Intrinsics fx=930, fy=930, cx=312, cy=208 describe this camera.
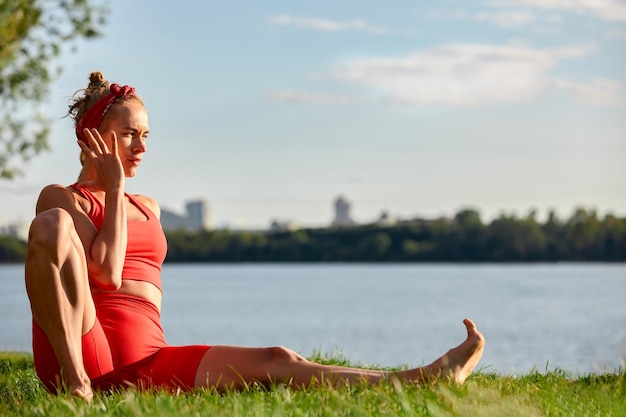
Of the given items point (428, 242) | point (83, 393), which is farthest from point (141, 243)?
point (428, 242)

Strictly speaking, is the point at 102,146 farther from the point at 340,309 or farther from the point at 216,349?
the point at 340,309

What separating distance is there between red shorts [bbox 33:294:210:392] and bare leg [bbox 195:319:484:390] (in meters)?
0.10

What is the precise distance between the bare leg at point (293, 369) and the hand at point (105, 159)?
0.94 meters

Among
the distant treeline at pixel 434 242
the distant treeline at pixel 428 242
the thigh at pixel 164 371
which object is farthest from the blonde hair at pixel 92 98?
the distant treeline at pixel 434 242

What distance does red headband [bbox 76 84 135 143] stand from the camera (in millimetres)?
4773

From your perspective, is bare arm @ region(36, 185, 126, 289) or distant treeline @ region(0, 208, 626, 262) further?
distant treeline @ region(0, 208, 626, 262)

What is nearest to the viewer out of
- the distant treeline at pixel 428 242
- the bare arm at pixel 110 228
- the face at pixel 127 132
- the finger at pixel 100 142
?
the bare arm at pixel 110 228

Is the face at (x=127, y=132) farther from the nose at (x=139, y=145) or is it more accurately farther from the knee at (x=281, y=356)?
the knee at (x=281, y=356)

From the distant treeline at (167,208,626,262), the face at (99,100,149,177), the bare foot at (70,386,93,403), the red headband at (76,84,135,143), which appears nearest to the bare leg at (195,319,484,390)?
the bare foot at (70,386,93,403)

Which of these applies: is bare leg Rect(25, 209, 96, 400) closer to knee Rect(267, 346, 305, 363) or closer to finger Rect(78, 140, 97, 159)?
finger Rect(78, 140, 97, 159)

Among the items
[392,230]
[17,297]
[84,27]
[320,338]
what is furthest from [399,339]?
[392,230]

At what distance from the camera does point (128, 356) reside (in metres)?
4.54

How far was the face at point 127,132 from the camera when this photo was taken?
186 inches

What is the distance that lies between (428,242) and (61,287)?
319ft
